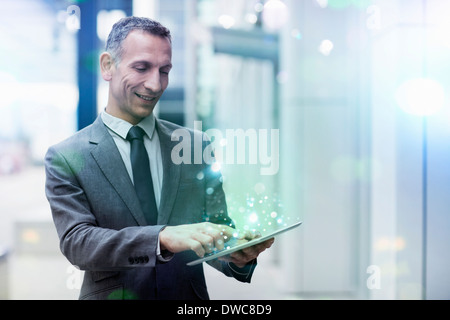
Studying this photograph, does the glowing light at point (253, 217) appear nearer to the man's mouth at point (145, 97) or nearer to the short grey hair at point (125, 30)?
the man's mouth at point (145, 97)

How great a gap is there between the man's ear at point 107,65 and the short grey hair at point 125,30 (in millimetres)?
18

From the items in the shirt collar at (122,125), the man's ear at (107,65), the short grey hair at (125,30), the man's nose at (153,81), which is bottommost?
the shirt collar at (122,125)

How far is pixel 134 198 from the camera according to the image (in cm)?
140

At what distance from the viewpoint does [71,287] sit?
1604mm

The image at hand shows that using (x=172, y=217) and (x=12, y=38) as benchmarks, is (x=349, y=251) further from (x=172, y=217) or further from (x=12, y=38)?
(x=12, y=38)

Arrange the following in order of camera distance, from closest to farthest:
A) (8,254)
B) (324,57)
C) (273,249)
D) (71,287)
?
(71,287), (8,254), (324,57), (273,249)

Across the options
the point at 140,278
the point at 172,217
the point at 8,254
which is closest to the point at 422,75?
the point at 172,217

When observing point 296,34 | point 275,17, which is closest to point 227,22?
point 275,17

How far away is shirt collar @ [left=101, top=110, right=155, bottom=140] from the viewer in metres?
1.47

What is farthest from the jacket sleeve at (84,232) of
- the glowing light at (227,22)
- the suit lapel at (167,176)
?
the glowing light at (227,22)

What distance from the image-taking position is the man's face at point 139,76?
1.42m

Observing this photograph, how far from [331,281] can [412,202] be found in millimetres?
1712

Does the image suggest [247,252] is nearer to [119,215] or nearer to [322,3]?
[119,215]

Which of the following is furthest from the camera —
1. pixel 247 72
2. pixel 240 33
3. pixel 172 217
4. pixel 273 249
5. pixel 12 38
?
pixel 247 72
